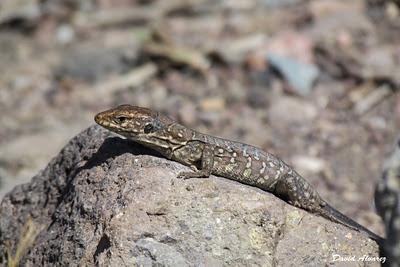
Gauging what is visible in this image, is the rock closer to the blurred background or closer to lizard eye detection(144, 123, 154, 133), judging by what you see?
the blurred background

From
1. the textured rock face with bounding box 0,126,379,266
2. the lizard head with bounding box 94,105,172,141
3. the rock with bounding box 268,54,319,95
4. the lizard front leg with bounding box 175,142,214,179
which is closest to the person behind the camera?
the textured rock face with bounding box 0,126,379,266

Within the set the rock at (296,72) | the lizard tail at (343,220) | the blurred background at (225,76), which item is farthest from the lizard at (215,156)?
the rock at (296,72)

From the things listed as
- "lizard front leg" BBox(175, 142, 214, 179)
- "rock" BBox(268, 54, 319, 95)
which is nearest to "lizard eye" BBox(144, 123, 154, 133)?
"lizard front leg" BBox(175, 142, 214, 179)

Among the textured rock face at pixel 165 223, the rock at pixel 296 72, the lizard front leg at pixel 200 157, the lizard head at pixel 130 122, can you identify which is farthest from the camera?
the rock at pixel 296 72

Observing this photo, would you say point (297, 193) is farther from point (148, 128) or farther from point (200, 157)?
point (148, 128)

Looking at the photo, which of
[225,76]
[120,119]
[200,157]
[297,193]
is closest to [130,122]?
[120,119]

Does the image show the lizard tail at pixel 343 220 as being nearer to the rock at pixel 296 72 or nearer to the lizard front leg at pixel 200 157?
the lizard front leg at pixel 200 157
